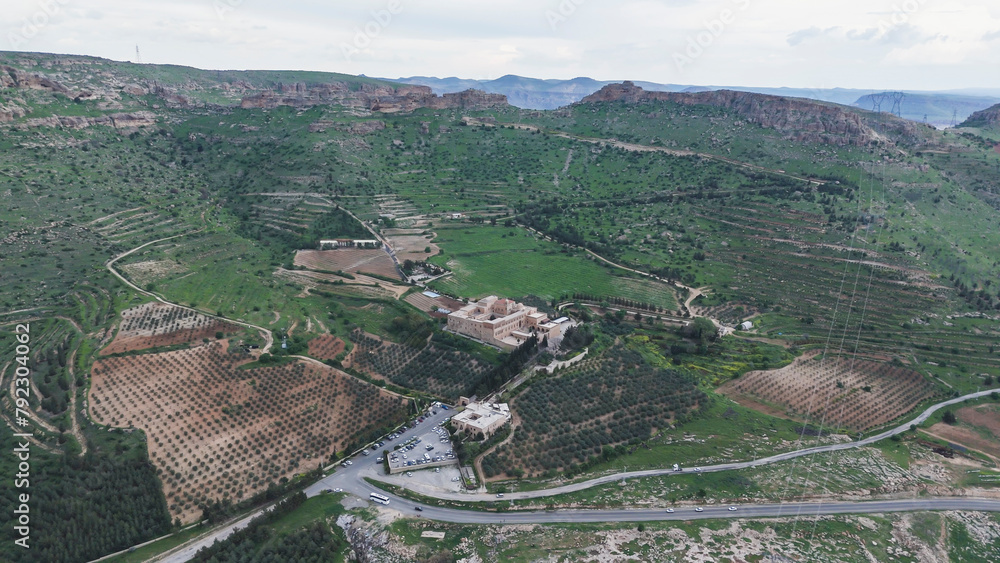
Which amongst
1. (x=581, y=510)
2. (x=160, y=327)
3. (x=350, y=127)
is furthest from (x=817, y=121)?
(x=160, y=327)

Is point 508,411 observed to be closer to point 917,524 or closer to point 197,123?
point 917,524

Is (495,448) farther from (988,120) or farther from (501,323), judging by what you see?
(988,120)

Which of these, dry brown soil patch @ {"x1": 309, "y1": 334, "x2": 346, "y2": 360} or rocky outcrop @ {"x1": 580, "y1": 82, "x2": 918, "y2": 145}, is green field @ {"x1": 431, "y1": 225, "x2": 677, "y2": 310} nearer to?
dry brown soil patch @ {"x1": 309, "y1": 334, "x2": 346, "y2": 360}

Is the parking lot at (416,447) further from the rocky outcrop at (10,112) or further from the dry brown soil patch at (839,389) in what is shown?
the rocky outcrop at (10,112)

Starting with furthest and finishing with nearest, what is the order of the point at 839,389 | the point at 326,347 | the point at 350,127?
the point at 350,127 → the point at 326,347 → the point at 839,389

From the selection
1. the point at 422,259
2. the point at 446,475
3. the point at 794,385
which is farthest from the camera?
the point at 422,259

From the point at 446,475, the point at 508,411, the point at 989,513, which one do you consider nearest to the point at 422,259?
the point at 508,411

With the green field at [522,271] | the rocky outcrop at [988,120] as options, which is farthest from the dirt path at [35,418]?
the rocky outcrop at [988,120]
